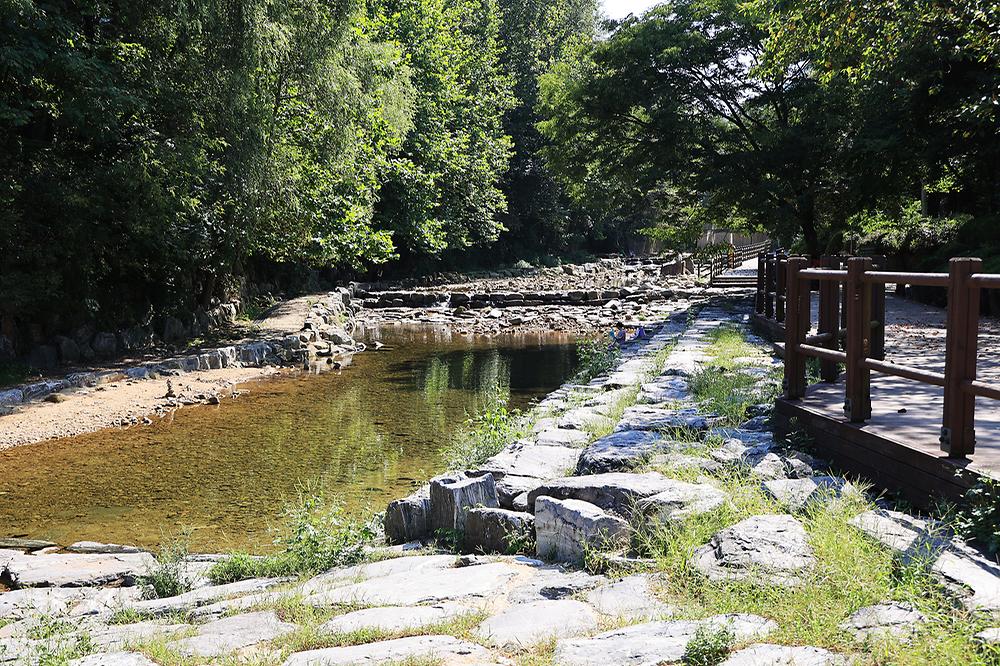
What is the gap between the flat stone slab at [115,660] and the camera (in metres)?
3.47

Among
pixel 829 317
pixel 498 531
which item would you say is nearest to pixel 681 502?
pixel 498 531

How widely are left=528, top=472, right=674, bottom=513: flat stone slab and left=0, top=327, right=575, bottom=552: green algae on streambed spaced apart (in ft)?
9.40

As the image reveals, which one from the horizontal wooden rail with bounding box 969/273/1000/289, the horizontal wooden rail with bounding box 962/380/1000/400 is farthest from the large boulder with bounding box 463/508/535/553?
the horizontal wooden rail with bounding box 969/273/1000/289

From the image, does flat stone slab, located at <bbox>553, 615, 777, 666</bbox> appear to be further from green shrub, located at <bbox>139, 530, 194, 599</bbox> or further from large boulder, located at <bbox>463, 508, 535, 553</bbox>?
green shrub, located at <bbox>139, 530, 194, 599</bbox>

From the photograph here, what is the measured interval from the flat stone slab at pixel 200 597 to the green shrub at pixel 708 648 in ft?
9.26

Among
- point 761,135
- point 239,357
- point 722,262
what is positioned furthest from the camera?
point 722,262

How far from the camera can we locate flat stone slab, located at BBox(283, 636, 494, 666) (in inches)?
127

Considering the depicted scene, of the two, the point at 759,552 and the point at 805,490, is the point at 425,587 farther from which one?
the point at 805,490

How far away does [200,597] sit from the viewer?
15.9 ft

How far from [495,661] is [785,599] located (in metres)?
1.16

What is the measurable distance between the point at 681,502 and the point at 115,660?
2.79m

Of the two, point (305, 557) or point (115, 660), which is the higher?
point (115, 660)

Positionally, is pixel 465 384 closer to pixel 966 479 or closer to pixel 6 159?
pixel 6 159

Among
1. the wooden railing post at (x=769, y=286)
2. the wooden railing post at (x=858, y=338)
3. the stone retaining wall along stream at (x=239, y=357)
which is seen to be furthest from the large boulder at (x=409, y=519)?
the wooden railing post at (x=769, y=286)
